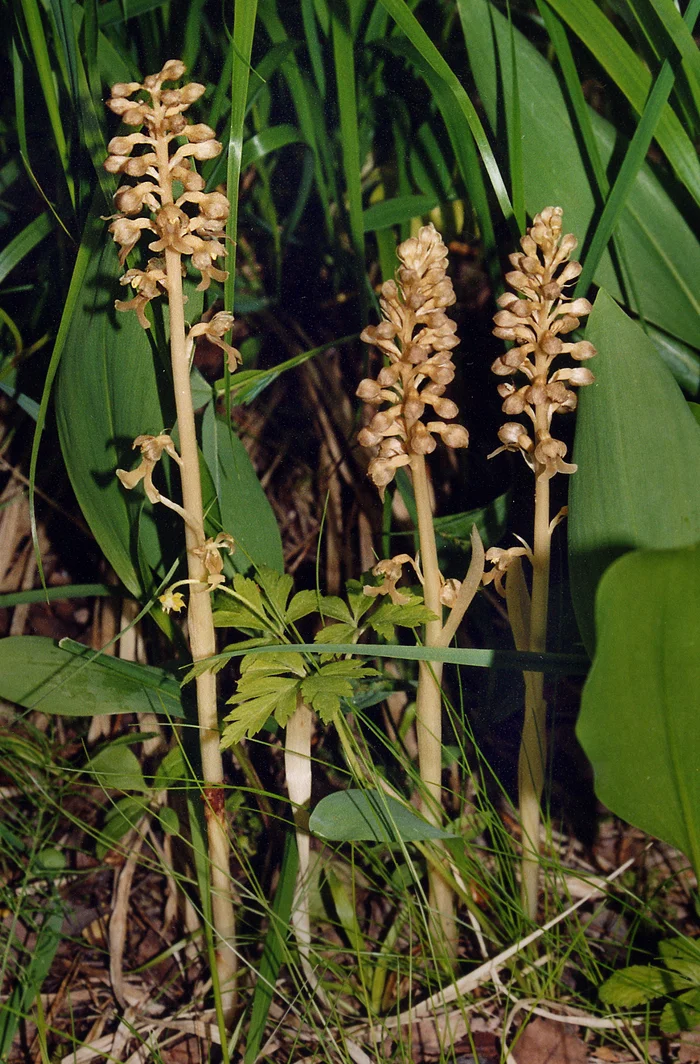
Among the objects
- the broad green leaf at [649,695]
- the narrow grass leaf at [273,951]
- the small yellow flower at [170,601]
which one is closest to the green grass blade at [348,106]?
the small yellow flower at [170,601]

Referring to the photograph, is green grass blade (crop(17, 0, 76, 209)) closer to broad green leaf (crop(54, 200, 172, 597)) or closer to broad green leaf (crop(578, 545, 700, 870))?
broad green leaf (crop(54, 200, 172, 597))

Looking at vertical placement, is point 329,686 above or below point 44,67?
below

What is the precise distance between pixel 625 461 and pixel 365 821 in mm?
384

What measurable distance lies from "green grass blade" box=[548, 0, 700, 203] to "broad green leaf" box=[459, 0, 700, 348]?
5cm

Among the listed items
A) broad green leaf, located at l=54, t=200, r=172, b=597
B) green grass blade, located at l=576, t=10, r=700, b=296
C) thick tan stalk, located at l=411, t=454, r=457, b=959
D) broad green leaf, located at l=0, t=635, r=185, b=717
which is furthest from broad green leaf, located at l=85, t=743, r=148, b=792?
green grass blade, located at l=576, t=10, r=700, b=296

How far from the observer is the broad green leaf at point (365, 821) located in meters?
0.71

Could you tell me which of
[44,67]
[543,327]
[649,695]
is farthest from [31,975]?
[44,67]

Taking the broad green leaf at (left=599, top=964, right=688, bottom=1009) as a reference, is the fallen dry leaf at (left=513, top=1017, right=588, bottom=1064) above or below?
below

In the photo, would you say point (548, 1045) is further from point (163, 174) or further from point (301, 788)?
point (163, 174)

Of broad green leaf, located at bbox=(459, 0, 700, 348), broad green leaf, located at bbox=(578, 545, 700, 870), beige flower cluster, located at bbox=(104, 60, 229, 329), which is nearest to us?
broad green leaf, located at bbox=(578, 545, 700, 870)

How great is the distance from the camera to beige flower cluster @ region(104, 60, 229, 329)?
0.67 meters

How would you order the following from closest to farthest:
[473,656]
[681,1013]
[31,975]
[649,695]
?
[649,695], [473,656], [681,1013], [31,975]

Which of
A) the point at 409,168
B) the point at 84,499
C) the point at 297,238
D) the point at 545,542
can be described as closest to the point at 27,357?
the point at 84,499

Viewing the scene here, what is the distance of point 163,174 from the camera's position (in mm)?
688
